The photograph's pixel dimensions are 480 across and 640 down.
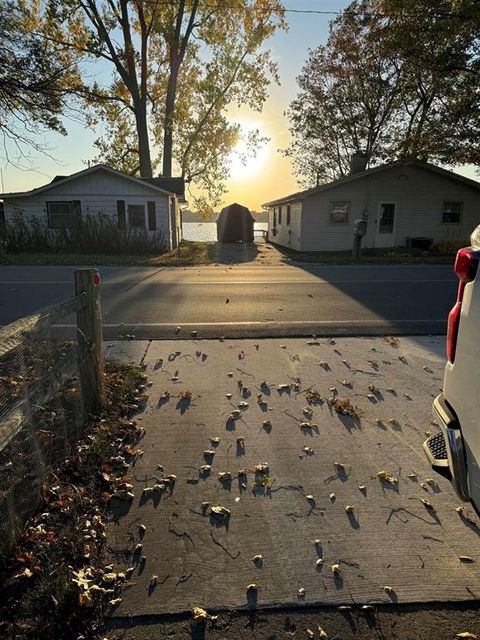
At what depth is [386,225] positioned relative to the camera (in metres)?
24.4

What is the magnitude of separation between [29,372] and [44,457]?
1.84 feet

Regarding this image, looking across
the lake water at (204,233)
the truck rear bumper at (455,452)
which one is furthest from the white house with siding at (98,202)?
the truck rear bumper at (455,452)

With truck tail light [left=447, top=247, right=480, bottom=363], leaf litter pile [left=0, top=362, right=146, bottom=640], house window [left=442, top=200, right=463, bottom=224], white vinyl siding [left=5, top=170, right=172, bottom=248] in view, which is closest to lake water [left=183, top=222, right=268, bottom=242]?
white vinyl siding [left=5, top=170, right=172, bottom=248]

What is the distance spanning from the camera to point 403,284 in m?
11.7

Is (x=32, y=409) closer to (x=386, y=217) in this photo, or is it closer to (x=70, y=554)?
(x=70, y=554)

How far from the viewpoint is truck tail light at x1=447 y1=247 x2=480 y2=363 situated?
1994mm

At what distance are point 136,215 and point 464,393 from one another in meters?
24.0

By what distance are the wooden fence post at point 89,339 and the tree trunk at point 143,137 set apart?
27.6 m

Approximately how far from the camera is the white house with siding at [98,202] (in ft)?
77.2

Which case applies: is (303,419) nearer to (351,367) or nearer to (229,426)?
(229,426)

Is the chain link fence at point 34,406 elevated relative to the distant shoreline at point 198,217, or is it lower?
lower

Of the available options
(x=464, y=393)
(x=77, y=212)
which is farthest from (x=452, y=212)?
(x=464, y=393)

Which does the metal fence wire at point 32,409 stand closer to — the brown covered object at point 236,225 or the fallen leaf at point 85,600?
the fallen leaf at point 85,600

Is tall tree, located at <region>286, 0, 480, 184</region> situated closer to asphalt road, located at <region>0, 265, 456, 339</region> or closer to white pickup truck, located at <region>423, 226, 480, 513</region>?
asphalt road, located at <region>0, 265, 456, 339</region>
